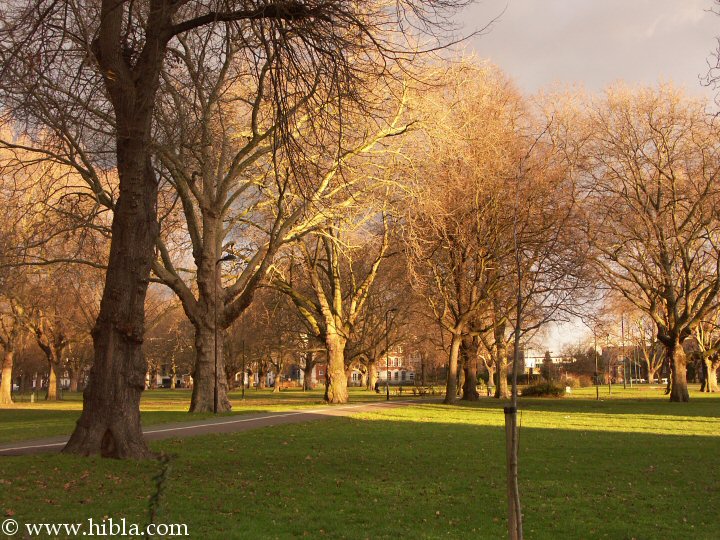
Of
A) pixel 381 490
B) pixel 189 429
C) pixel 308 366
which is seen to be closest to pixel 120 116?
pixel 381 490

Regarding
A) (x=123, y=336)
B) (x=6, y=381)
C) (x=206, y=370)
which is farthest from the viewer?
(x=6, y=381)

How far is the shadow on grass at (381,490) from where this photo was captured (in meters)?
7.55

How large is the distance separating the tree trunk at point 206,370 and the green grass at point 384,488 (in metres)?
9.71

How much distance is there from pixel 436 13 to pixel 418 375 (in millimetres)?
109331

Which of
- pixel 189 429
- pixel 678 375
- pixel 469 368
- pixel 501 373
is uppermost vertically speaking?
pixel 469 368

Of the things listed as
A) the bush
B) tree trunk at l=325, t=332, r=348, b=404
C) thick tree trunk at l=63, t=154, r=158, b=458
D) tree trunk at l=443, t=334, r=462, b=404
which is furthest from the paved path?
the bush

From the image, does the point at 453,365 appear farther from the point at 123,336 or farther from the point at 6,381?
the point at 6,381

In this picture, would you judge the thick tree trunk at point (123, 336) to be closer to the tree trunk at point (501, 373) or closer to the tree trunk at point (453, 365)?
the tree trunk at point (453, 365)

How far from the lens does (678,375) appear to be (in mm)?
37906

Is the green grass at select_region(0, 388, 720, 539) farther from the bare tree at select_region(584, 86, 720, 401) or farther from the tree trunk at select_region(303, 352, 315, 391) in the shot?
the tree trunk at select_region(303, 352, 315, 391)

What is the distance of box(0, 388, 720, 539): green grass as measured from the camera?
7.55 m

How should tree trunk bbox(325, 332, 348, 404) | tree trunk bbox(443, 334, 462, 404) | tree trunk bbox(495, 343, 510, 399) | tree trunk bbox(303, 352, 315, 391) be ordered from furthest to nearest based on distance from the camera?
tree trunk bbox(303, 352, 315, 391), tree trunk bbox(495, 343, 510, 399), tree trunk bbox(325, 332, 348, 404), tree trunk bbox(443, 334, 462, 404)

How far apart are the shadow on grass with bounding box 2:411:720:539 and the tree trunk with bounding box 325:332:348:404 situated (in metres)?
21.6

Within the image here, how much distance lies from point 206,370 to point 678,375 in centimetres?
2574
